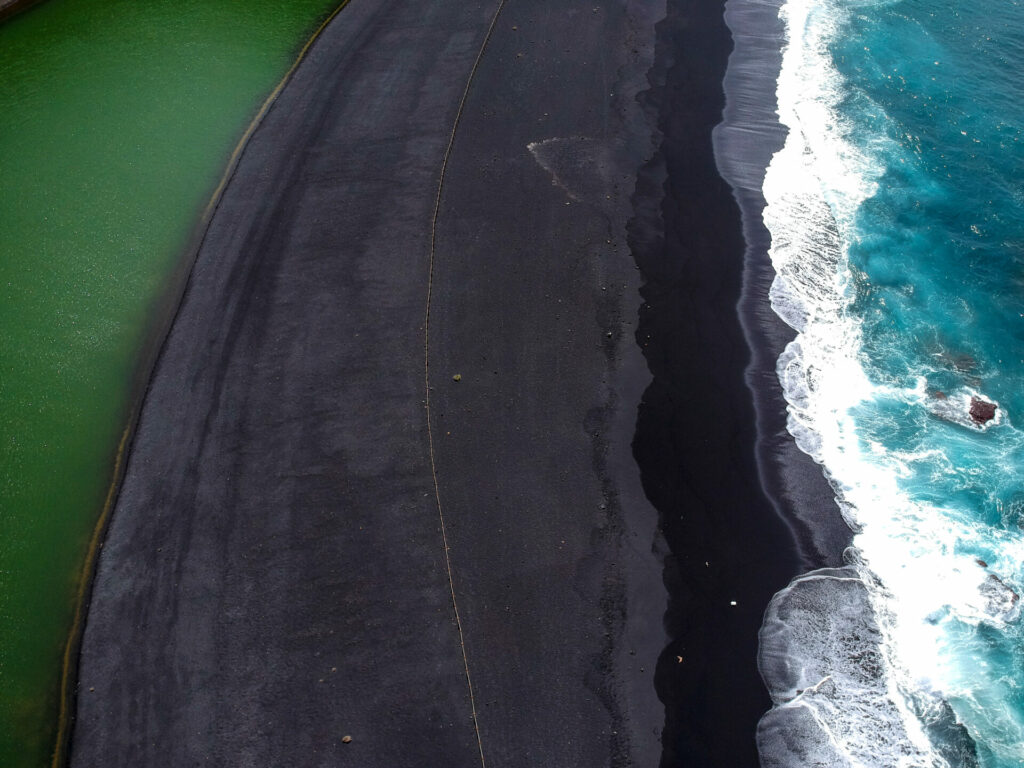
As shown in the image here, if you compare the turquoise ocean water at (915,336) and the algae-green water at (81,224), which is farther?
the algae-green water at (81,224)

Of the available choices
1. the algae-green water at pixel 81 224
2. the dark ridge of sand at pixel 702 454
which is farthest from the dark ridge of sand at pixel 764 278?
the algae-green water at pixel 81 224

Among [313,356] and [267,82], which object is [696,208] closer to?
[313,356]

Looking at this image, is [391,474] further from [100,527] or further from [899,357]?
[899,357]

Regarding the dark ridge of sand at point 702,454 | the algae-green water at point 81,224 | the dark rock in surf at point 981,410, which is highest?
the algae-green water at point 81,224

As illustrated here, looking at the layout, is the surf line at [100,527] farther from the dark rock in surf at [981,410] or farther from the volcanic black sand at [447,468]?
the dark rock in surf at [981,410]

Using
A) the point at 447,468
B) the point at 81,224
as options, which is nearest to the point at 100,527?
the point at 447,468

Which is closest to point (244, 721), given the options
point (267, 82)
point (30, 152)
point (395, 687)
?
point (395, 687)

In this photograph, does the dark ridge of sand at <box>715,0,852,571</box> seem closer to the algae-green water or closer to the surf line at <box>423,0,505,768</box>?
the surf line at <box>423,0,505,768</box>
